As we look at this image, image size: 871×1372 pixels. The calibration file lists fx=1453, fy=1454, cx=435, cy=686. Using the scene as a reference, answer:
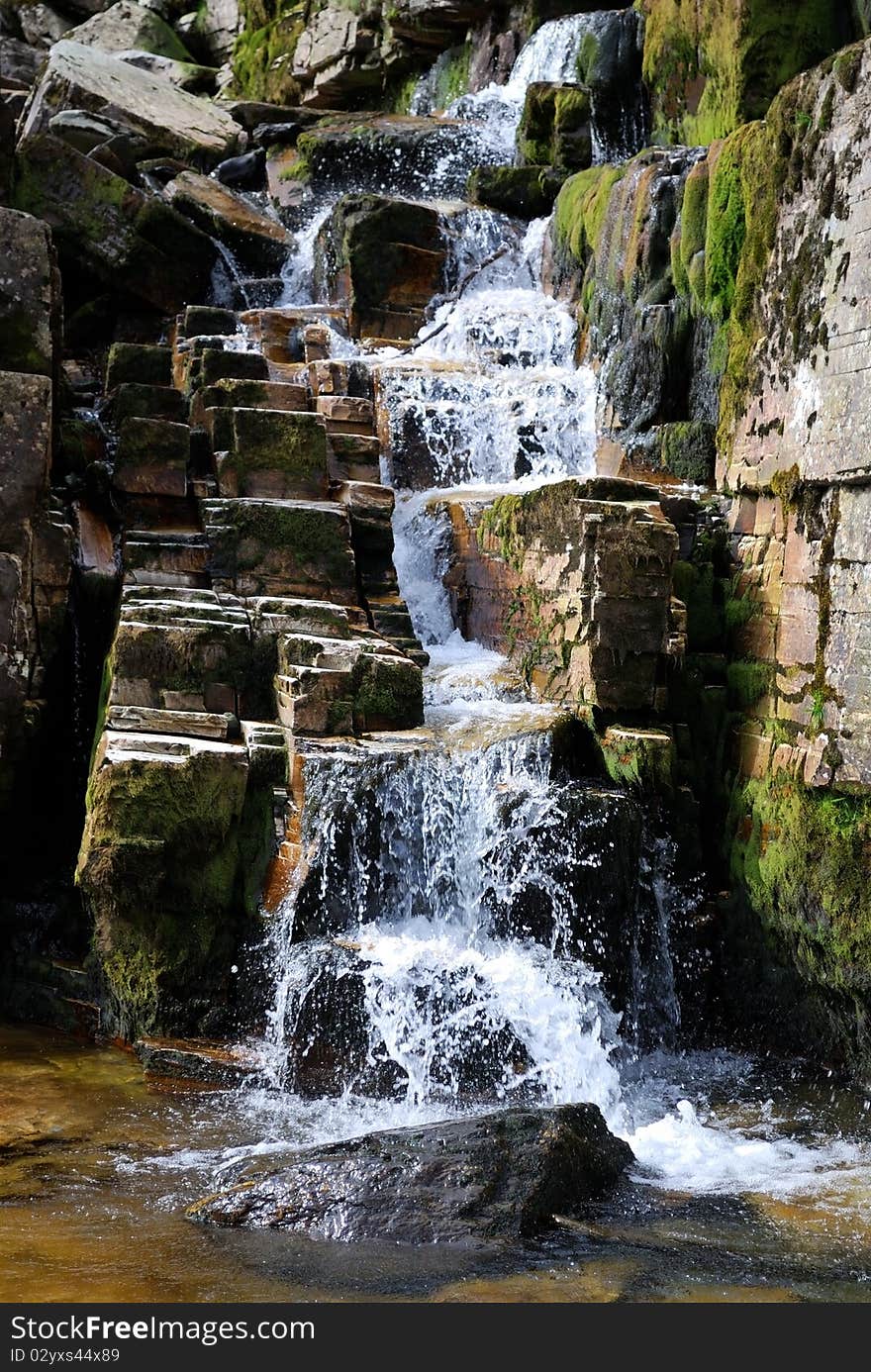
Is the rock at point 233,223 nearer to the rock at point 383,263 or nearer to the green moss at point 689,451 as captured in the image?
the rock at point 383,263

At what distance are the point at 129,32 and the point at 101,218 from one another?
44.1ft

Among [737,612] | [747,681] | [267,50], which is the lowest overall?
[747,681]

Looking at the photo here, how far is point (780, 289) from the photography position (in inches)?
379

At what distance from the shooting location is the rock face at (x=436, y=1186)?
6.12 metres

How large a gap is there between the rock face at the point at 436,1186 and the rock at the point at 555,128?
1471 cm

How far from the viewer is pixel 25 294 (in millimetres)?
10570

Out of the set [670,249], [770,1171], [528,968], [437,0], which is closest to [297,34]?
[437,0]

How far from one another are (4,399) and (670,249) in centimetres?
634

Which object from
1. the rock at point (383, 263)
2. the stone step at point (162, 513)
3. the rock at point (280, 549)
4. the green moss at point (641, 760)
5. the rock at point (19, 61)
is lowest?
the green moss at point (641, 760)

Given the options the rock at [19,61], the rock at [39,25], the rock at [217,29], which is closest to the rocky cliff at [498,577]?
the rock at [19,61]

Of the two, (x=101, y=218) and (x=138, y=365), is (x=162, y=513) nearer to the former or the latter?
(x=138, y=365)

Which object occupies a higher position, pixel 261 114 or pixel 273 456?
pixel 261 114

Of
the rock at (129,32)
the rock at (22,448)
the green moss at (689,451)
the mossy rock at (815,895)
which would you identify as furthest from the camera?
the rock at (129,32)

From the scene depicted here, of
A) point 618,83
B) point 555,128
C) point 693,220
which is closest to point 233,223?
point 555,128
